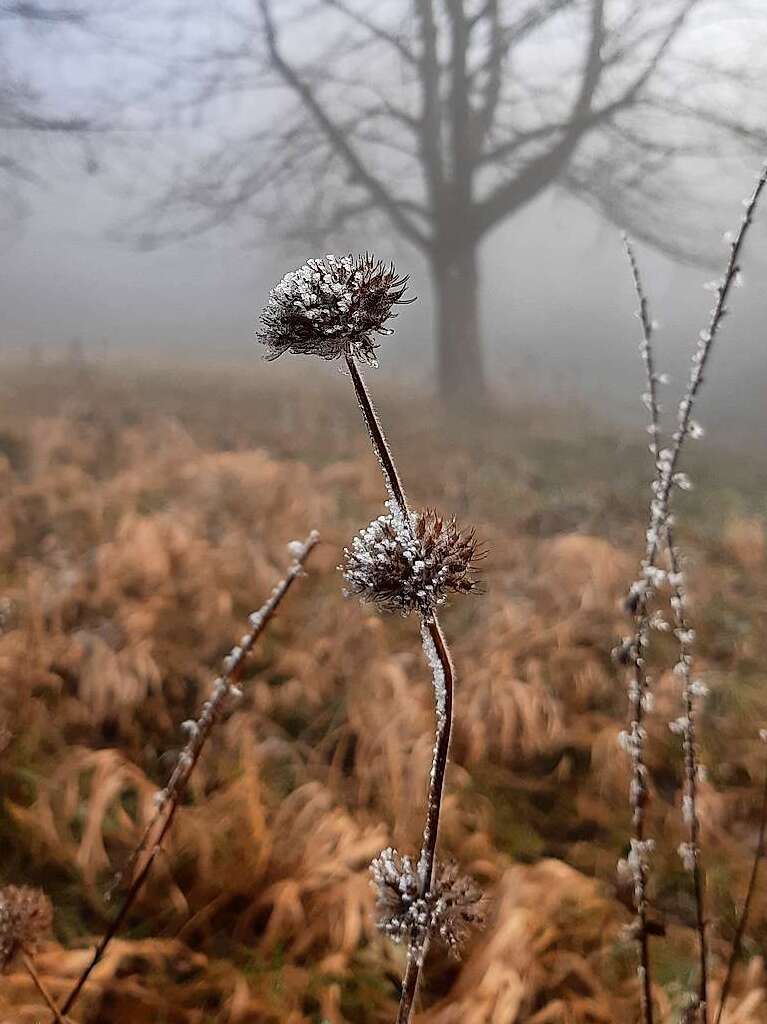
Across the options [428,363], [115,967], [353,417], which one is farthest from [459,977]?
[428,363]

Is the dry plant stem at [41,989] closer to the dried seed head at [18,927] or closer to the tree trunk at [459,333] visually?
the dried seed head at [18,927]

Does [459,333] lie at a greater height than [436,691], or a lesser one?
greater

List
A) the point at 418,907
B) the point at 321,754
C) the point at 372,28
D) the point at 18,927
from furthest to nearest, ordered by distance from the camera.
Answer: the point at 372,28 < the point at 321,754 < the point at 18,927 < the point at 418,907

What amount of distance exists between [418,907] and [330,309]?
15.1 inches

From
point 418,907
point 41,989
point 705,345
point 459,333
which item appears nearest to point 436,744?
point 418,907

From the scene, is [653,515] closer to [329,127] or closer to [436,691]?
[436,691]

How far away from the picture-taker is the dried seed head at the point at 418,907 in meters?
0.47

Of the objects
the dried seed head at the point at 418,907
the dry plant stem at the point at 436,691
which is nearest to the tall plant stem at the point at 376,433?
the dry plant stem at the point at 436,691

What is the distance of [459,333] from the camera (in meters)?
6.73

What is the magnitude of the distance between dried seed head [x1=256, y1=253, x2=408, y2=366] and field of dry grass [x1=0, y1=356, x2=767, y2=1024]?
77 centimetres

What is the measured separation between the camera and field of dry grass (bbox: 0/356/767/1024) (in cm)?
106

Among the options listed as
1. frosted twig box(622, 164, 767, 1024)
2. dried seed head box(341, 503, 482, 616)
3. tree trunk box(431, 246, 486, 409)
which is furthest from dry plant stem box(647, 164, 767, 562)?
tree trunk box(431, 246, 486, 409)

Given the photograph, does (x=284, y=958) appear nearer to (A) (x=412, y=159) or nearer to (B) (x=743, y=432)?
(A) (x=412, y=159)

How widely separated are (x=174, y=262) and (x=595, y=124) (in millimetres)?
11139
